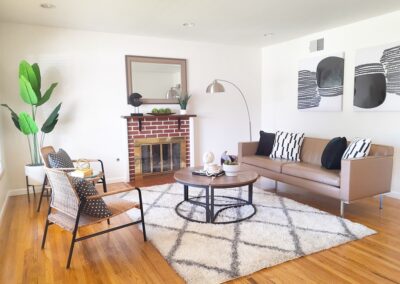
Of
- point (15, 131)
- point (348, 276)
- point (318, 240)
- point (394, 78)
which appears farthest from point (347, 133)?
point (15, 131)

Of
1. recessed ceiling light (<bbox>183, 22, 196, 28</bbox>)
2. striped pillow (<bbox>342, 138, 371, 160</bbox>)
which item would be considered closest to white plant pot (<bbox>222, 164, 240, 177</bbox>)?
striped pillow (<bbox>342, 138, 371, 160</bbox>)

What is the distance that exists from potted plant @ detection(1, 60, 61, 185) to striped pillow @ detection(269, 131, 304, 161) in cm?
323

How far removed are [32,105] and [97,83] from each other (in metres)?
1.02

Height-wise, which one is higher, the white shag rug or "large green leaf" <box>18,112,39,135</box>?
"large green leaf" <box>18,112,39,135</box>

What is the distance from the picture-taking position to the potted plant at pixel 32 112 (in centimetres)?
377

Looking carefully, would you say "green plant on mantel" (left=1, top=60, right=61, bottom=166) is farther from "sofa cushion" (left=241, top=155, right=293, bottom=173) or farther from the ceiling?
"sofa cushion" (left=241, top=155, right=293, bottom=173)

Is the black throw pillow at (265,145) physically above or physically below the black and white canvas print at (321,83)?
below

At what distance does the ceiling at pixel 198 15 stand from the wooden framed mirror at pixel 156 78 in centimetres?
46

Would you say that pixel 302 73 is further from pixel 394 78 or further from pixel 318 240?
pixel 318 240

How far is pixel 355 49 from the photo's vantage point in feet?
13.8

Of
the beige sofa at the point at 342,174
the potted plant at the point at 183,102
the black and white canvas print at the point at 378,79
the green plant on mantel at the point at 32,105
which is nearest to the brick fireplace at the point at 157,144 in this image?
the potted plant at the point at 183,102

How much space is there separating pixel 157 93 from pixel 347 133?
3112mm

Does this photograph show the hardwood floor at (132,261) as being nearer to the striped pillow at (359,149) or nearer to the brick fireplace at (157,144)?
the striped pillow at (359,149)

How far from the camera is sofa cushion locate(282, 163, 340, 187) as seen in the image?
128 inches
